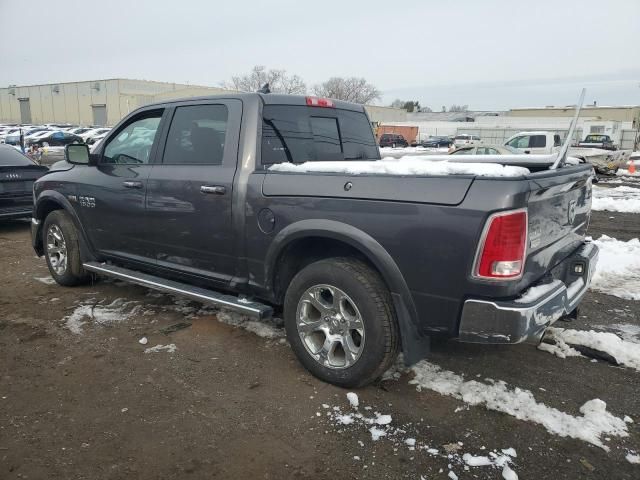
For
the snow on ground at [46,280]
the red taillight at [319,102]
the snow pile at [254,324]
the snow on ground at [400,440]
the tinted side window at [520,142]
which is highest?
the red taillight at [319,102]

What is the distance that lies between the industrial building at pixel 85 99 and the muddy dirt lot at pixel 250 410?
2405 inches

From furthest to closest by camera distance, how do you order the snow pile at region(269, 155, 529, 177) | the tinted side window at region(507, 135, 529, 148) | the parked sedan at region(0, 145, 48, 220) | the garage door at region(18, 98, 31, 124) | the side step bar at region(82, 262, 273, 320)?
1. the garage door at region(18, 98, 31, 124)
2. the tinted side window at region(507, 135, 529, 148)
3. the parked sedan at region(0, 145, 48, 220)
4. the side step bar at region(82, 262, 273, 320)
5. the snow pile at region(269, 155, 529, 177)

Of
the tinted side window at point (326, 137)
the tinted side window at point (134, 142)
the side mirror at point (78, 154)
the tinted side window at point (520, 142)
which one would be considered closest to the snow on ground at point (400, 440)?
the tinted side window at point (326, 137)

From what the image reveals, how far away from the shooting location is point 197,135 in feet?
13.2

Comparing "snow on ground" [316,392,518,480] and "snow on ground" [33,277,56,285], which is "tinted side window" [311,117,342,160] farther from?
Result: "snow on ground" [33,277,56,285]

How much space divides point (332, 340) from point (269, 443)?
795 millimetres

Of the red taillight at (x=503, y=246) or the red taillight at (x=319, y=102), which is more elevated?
the red taillight at (x=319, y=102)

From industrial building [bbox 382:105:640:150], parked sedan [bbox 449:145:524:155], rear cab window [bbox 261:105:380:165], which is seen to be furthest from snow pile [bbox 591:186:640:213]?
industrial building [bbox 382:105:640:150]

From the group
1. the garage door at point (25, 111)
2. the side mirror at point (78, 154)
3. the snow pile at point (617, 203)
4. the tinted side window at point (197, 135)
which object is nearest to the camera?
the tinted side window at point (197, 135)

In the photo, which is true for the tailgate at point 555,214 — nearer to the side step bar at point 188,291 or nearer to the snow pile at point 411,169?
the snow pile at point 411,169

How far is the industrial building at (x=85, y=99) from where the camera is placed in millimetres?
66500

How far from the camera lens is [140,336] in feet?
13.7

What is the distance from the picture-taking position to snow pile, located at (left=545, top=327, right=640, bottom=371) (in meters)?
3.71

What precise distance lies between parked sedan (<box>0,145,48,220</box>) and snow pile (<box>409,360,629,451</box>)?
7.54 meters
